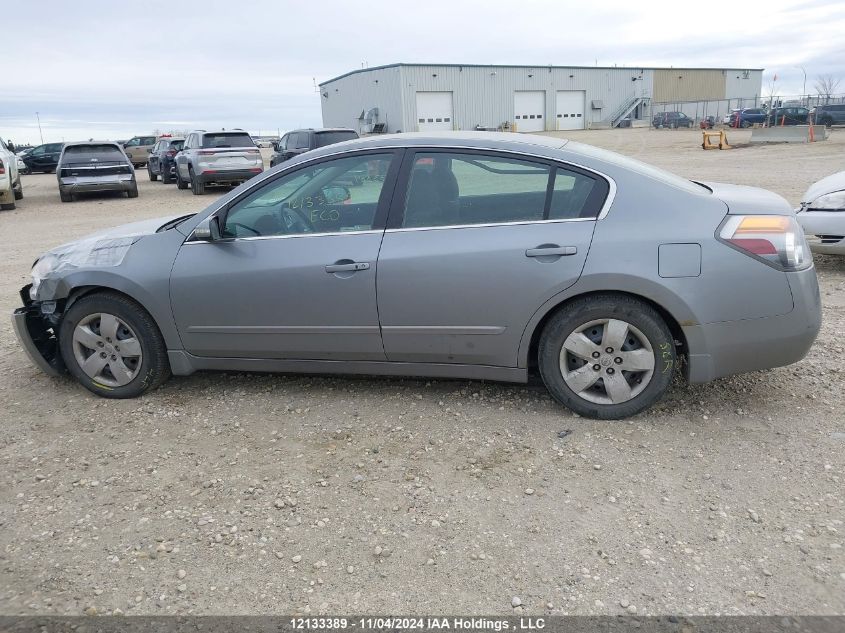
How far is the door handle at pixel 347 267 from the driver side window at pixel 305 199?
30 centimetres

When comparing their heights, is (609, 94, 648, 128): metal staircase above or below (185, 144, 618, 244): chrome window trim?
above

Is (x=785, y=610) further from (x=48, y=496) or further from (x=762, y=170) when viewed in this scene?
(x=762, y=170)

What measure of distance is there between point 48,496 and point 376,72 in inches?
2109

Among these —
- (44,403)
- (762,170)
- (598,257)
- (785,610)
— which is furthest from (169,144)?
(785,610)

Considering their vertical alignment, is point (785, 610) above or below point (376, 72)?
below

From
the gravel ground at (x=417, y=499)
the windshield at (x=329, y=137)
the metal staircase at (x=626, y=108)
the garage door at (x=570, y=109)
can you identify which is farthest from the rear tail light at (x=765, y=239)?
the metal staircase at (x=626, y=108)

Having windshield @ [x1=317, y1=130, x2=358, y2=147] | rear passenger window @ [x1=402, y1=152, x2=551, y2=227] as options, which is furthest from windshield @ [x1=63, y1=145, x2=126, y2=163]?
rear passenger window @ [x1=402, y1=152, x2=551, y2=227]

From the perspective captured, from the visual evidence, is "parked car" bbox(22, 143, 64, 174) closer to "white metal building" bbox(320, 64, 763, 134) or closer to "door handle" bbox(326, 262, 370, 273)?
"white metal building" bbox(320, 64, 763, 134)

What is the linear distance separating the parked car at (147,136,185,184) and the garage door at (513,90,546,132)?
3511cm

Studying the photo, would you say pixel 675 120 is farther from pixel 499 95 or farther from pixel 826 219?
pixel 826 219

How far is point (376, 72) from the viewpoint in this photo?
53250 mm

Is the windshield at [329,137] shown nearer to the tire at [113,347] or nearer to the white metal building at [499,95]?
the tire at [113,347]

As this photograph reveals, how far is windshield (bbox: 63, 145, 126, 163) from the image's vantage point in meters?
18.3

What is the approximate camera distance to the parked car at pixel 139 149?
3694 cm
